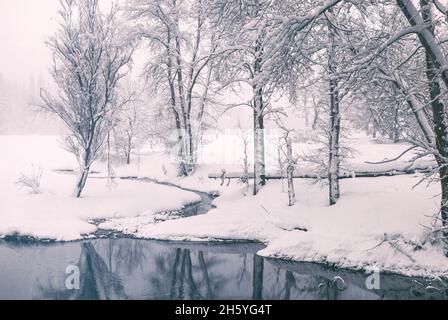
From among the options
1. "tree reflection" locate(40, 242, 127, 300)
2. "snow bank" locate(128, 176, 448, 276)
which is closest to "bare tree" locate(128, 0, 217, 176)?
"snow bank" locate(128, 176, 448, 276)

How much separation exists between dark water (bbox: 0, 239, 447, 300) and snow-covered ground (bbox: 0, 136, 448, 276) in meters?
0.72

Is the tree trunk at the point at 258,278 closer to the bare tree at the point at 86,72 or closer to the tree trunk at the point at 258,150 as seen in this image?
the tree trunk at the point at 258,150

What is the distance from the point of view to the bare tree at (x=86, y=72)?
57.2 ft

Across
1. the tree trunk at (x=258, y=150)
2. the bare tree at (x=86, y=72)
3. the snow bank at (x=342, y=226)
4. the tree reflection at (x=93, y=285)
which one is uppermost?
the bare tree at (x=86, y=72)

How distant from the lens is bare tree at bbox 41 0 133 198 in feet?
57.2

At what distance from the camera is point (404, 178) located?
58.9ft

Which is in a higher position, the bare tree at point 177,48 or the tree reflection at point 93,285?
the bare tree at point 177,48

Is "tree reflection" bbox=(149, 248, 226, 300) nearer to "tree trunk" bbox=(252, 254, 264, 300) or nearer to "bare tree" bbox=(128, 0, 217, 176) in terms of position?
"tree trunk" bbox=(252, 254, 264, 300)

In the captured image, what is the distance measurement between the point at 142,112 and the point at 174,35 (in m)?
21.6

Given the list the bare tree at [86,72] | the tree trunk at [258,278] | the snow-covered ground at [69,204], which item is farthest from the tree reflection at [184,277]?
the bare tree at [86,72]

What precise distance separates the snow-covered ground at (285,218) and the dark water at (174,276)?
0.72 metres

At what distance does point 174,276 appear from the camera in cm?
1100

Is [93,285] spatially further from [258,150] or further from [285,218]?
[258,150]

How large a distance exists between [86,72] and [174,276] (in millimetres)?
10891
